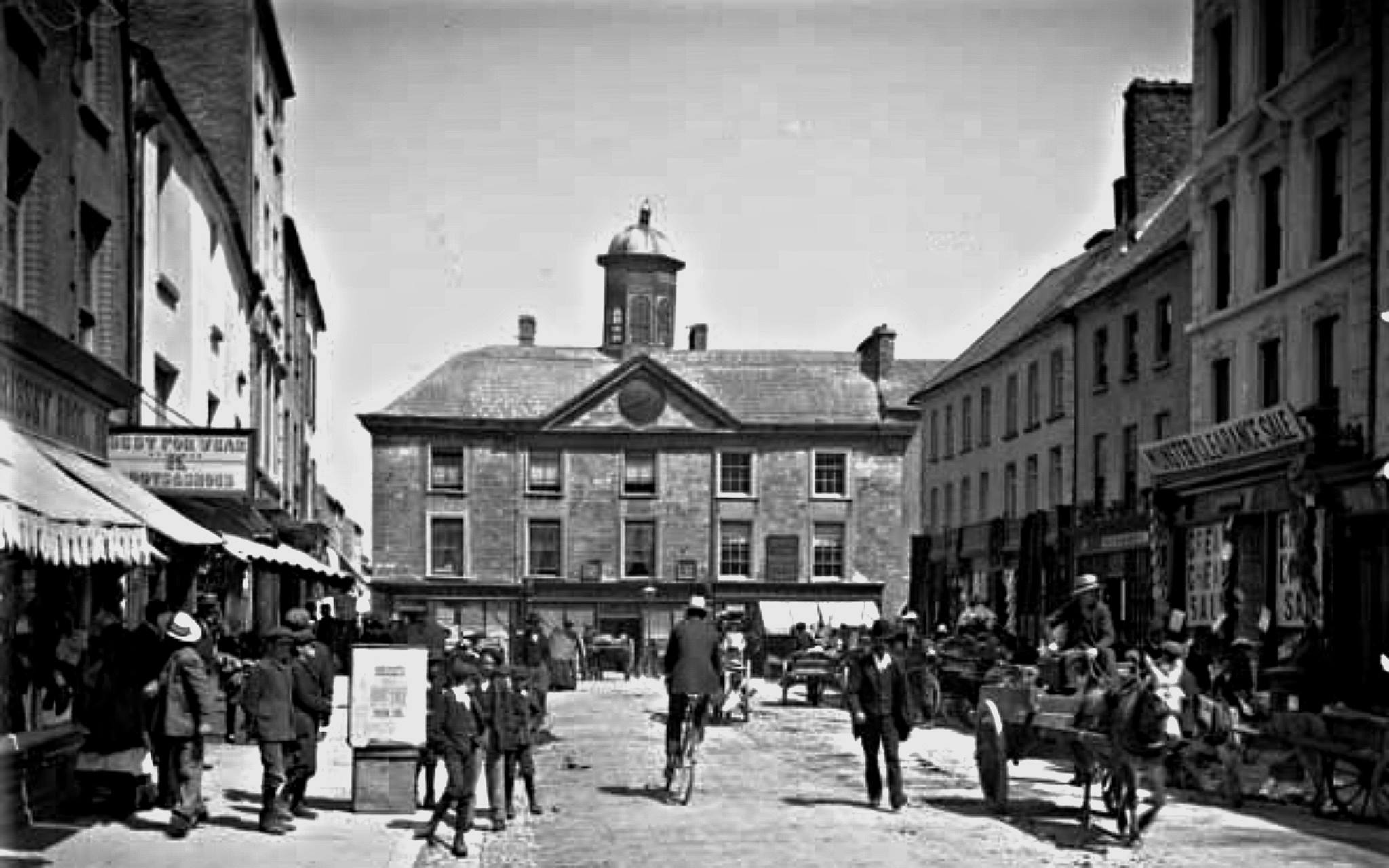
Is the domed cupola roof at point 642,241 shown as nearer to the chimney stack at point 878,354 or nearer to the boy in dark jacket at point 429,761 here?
the chimney stack at point 878,354

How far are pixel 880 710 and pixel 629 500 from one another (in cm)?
4912

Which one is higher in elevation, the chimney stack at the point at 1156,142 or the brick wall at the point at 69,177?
the chimney stack at the point at 1156,142

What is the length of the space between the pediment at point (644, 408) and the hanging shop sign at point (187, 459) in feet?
145

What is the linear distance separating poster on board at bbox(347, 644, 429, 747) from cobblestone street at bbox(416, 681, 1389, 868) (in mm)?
1260

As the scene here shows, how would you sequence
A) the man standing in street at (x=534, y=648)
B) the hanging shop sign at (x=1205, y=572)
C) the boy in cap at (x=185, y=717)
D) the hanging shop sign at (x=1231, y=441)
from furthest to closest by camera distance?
the hanging shop sign at (x=1205, y=572) → the hanging shop sign at (x=1231, y=441) → the man standing in street at (x=534, y=648) → the boy in cap at (x=185, y=717)

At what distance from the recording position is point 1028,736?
14.8m

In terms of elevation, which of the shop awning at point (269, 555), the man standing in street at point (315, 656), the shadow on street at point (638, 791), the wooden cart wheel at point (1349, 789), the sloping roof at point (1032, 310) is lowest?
the shadow on street at point (638, 791)

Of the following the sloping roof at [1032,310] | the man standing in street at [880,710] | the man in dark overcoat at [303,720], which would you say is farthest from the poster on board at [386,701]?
the sloping roof at [1032,310]

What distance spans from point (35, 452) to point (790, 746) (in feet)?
40.4

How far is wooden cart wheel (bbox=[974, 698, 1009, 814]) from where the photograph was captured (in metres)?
14.9

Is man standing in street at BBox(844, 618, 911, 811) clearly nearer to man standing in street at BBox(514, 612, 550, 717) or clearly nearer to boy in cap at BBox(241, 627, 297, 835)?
boy in cap at BBox(241, 627, 297, 835)

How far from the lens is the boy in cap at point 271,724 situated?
13.3 meters

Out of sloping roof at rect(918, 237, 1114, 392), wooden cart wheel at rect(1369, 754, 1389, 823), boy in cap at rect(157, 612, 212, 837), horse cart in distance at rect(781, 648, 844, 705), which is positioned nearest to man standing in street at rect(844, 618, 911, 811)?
wooden cart wheel at rect(1369, 754, 1389, 823)

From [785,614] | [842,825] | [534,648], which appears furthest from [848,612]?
[842,825]
